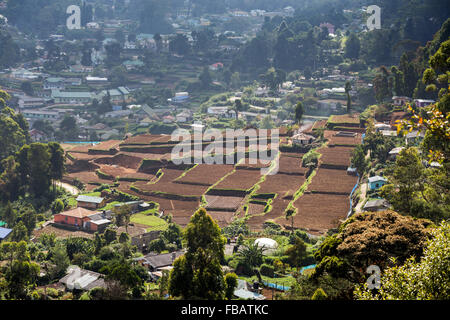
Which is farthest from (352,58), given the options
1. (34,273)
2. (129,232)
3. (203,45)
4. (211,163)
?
(34,273)

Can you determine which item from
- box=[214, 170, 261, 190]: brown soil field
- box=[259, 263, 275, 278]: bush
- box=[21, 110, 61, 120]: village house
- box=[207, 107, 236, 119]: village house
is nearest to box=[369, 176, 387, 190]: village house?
box=[214, 170, 261, 190]: brown soil field

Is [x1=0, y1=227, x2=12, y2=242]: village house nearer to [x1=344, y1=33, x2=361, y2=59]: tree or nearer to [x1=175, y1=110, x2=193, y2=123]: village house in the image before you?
[x1=175, y1=110, x2=193, y2=123]: village house

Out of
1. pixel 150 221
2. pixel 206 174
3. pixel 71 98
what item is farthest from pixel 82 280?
pixel 71 98

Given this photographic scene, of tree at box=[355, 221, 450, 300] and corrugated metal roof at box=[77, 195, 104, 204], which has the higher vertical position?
tree at box=[355, 221, 450, 300]

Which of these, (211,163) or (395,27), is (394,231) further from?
(395,27)

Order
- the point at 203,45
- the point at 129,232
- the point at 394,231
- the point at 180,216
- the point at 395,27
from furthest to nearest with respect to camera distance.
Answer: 1. the point at 203,45
2. the point at 395,27
3. the point at 180,216
4. the point at 129,232
5. the point at 394,231

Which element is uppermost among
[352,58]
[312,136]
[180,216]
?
[352,58]

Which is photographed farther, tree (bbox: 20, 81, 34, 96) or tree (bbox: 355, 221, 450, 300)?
tree (bbox: 20, 81, 34, 96)
